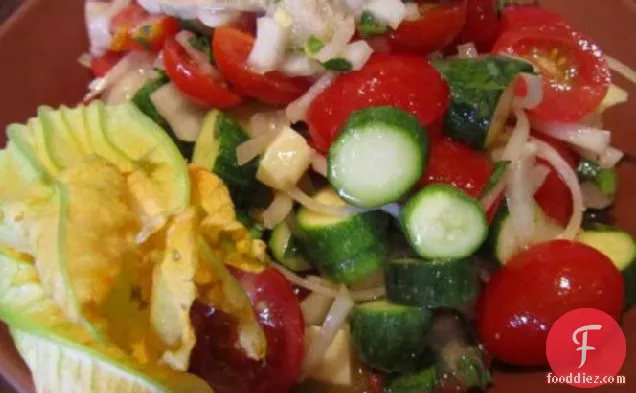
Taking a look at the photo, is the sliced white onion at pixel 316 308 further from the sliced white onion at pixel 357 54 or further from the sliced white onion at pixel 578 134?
the sliced white onion at pixel 578 134

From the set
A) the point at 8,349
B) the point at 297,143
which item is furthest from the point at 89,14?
the point at 8,349

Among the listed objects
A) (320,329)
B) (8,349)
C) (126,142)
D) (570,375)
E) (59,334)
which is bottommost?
(570,375)

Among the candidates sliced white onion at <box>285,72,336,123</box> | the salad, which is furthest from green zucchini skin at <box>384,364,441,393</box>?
sliced white onion at <box>285,72,336,123</box>

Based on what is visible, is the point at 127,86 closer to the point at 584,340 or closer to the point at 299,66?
the point at 299,66

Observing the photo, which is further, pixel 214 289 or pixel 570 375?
pixel 570 375

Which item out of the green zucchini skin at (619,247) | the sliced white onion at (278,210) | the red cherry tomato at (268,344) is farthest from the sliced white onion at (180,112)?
the green zucchini skin at (619,247)

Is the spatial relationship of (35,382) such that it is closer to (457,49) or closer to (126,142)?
(126,142)

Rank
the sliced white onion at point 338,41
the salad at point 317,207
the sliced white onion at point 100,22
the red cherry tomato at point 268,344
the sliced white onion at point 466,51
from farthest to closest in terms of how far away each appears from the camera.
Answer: the sliced white onion at point 100,22
the sliced white onion at point 466,51
the sliced white onion at point 338,41
the red cherry tomato at point 268,344
the salad at point 317,207
